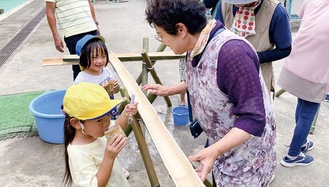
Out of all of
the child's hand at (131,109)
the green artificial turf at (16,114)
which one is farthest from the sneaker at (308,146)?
the green artificial turf at (16,114)

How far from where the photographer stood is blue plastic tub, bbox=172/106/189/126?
3.42 meters

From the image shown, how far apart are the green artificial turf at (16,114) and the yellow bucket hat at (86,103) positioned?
2266mm

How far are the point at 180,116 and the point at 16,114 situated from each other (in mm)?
1934

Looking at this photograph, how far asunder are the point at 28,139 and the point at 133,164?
3.98 feet

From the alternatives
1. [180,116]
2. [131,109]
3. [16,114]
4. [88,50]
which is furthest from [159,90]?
[16,114]

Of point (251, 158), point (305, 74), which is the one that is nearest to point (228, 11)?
point (305, 74)

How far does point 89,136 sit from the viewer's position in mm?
1575

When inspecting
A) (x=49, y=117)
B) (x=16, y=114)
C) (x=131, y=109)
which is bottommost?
(x=16, y=114)

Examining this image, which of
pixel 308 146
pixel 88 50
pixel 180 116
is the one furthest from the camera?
pixel 180 116

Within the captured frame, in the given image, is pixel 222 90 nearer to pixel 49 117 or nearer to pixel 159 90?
pixel 159 90

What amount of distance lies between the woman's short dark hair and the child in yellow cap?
1.45ft

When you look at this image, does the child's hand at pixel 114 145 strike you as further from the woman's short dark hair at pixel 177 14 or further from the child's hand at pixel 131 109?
the woman's short dark hair at pixel 177 14

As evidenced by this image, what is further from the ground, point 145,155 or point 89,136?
point 89,136

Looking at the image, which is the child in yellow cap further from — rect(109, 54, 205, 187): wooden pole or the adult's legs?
the adult's legs
